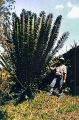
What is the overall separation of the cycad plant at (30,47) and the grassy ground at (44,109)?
1445 millimetres

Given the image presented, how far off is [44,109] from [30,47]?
365 cm

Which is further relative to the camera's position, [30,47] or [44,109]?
[30,47]

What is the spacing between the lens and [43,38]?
44.5 feet

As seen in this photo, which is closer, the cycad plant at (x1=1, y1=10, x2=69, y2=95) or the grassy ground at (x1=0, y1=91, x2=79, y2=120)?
the grassy ground at (x1=0, y1=91, x2=79, y2=120)

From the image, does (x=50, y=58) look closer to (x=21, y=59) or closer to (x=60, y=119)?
(x=21, y=59)

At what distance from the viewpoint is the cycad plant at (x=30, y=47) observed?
1350 cm

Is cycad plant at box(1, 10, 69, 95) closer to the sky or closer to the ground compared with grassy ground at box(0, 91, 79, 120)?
closer to the sky

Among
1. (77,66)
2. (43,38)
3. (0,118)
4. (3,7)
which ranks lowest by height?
(0,118)

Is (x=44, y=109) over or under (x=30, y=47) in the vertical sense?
under

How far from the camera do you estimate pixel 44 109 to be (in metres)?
11.3

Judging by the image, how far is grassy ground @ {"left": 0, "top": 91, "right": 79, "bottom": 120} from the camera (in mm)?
10359

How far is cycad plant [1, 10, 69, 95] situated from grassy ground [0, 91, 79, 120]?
1.44 meters

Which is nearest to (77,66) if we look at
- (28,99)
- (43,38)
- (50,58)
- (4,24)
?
(50,58)

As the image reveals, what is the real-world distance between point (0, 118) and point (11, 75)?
10.1ft
